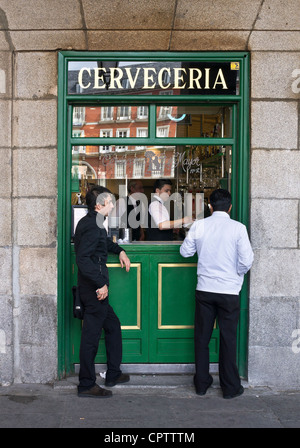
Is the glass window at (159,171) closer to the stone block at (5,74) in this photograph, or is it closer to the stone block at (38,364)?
the stone block at (5,74)

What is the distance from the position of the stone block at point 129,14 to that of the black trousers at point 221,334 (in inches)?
113

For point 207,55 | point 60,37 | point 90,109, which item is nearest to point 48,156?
point 90,109

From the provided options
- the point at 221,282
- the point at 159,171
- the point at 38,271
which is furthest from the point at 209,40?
the point at 38,271

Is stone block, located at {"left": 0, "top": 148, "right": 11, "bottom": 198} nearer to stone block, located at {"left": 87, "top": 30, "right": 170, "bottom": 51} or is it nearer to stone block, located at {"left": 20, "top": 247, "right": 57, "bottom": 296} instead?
stone block, located at {"left": 20, "top": 247, "right": 57, "bottom": 296}

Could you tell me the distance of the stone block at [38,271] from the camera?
5605 millimetres

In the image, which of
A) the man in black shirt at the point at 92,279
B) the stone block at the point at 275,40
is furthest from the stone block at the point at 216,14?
the man in black shirt at the point at 92,279

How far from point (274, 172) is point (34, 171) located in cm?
256

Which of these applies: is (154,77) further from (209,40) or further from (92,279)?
(92,279)

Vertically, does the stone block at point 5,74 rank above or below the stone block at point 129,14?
below

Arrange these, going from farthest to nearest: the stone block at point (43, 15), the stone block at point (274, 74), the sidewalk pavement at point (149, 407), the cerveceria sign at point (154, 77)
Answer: the cerveceria sign at point (154, 77) < the stone block at point (274, 74) < the stone block at point (43, 15) < the sidewalk pavement at point (149, 407)

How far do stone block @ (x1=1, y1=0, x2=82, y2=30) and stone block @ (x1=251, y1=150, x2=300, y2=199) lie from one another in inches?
94.0

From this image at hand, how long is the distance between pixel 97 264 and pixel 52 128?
5.23ft

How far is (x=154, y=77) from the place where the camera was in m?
5.79

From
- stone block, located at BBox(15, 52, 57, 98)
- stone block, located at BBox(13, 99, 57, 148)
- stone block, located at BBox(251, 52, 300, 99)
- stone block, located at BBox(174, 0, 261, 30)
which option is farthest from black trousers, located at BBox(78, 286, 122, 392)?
stone block, located at BBox(174, 0, 261, 30)
